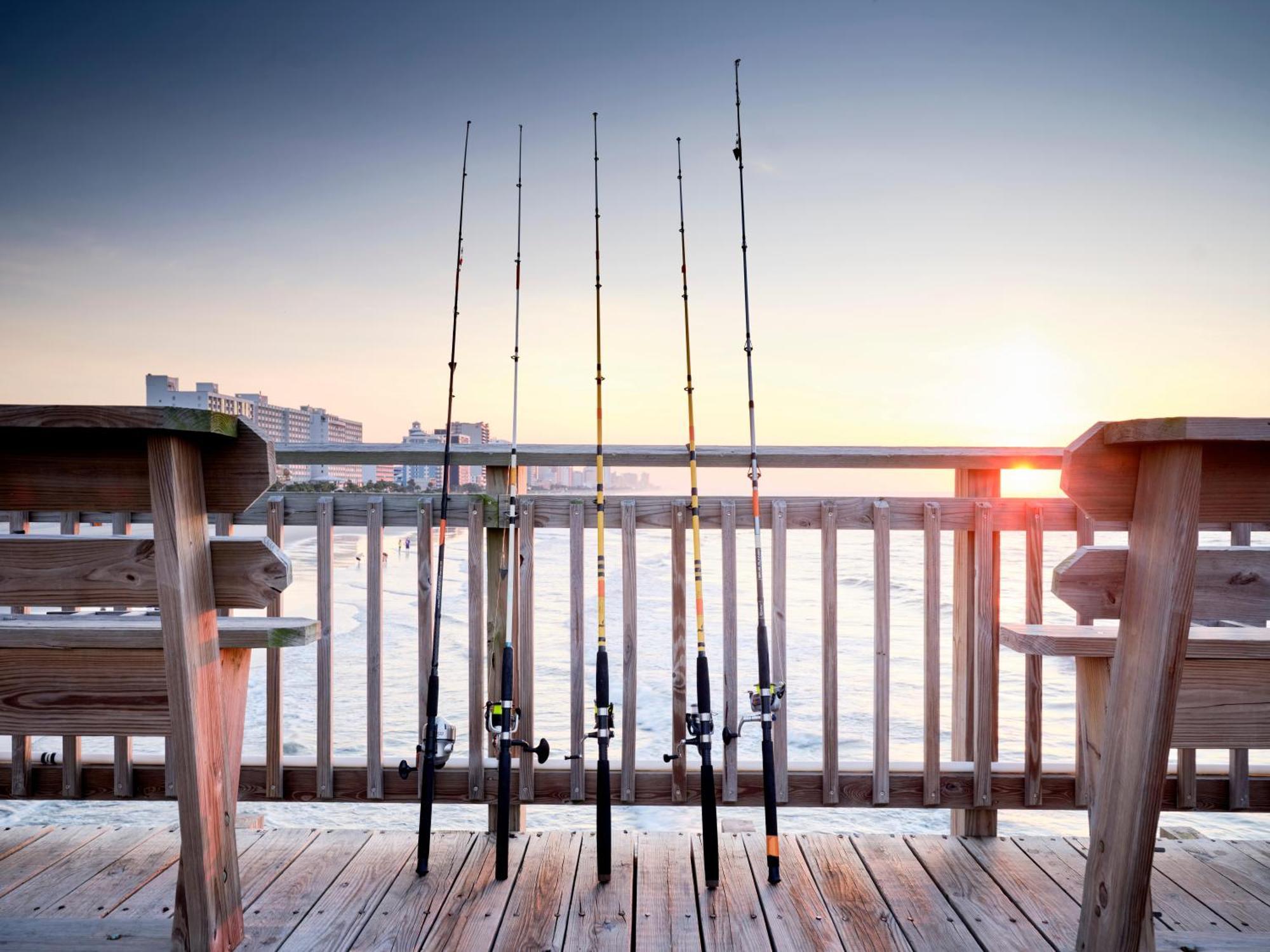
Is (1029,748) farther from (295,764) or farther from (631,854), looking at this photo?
(295,764)

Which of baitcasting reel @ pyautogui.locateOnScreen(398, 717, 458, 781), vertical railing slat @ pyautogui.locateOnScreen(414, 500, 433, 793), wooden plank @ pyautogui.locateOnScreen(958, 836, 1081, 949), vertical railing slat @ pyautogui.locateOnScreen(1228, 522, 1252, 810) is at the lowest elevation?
wooden plank @ pyautogui.locateOnScreen(958, 836, 1081, 949)

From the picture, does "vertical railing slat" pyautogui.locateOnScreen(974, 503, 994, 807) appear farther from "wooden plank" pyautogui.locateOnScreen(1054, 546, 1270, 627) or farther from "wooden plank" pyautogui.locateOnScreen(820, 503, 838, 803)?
"wooden plank" pyautogui.locateOnScreen(1054, 546, 1270, 627)

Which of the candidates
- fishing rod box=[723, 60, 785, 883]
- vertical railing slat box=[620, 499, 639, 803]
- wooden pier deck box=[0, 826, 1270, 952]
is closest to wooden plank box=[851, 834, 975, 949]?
wooden pier deck box=[0, 826, 1270, 952]

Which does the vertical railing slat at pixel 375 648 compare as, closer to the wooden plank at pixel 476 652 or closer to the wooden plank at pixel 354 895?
the wooden plank at pixel 354 895

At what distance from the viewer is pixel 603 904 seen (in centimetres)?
174

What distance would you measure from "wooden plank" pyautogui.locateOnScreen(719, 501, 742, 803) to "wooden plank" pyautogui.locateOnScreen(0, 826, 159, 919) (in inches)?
68.1

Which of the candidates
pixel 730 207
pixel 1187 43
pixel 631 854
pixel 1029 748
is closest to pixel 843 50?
pixel 1187 43

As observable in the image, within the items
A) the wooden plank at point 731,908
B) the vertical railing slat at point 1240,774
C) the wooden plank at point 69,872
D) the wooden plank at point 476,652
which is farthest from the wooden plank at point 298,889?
the vertical railing slat at point 1240,774

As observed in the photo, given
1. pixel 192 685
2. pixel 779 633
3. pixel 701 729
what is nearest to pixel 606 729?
pixel 701 729

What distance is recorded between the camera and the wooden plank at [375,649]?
205 cm

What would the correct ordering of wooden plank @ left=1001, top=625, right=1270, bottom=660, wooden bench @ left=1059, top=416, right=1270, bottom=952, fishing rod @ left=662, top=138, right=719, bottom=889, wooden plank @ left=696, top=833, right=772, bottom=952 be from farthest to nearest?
fishing rod @ left=662, top=138, right=719, bottom=889 → wooden plank @ left=696, top=833, right=772, bottom=952 → wooden plank @ left=1001, top=625, right=1270, bottom=660 → wooden bench @ left=1059, top=416, right=1270, bottom=952

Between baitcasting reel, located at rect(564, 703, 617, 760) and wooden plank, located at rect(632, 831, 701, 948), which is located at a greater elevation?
baitcasting reel, located at rect(564, 703, 617, 760)

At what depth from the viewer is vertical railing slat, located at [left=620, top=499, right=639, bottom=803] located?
6.72 feet

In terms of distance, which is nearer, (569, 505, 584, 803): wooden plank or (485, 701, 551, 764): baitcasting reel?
(485, 701, 551, 764): baitcasting reel
